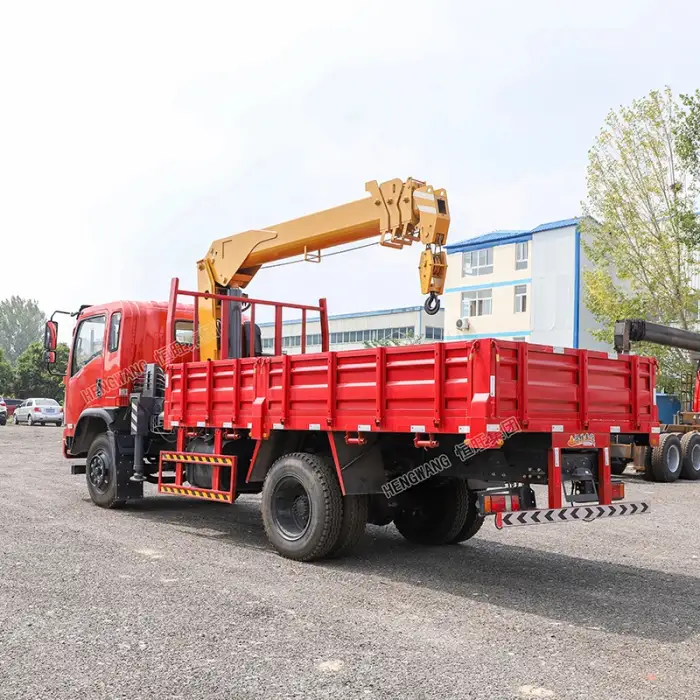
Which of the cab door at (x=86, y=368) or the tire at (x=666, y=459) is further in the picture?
the tire at (x=666, y=459)

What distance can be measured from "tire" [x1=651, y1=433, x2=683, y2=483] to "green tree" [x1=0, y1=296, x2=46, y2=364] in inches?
4085

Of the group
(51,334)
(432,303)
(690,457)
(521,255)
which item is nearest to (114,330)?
(51,334)

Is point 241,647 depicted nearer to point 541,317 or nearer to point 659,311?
Result: point 659,311

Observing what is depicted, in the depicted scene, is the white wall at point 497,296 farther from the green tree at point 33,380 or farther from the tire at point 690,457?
the green tree at point 33,380

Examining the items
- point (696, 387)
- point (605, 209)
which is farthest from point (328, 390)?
point (605, 209)

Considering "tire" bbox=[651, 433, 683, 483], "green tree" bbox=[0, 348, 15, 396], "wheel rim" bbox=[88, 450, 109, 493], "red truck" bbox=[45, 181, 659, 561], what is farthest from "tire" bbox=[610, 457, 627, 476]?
"green tree" bbox=[0, 348, 15, 396]

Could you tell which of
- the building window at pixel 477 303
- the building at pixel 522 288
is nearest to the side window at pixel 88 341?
the building at pixel 522 288

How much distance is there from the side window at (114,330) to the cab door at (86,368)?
166 mm

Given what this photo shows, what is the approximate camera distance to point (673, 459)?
16844 mm

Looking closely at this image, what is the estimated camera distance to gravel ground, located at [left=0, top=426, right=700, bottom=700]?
433 centimetres

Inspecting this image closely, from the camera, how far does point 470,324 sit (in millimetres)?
44688

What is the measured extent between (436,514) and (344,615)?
9.97 ft

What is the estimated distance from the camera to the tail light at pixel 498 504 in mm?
6320

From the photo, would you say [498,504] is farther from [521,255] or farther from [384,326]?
[384,326]
